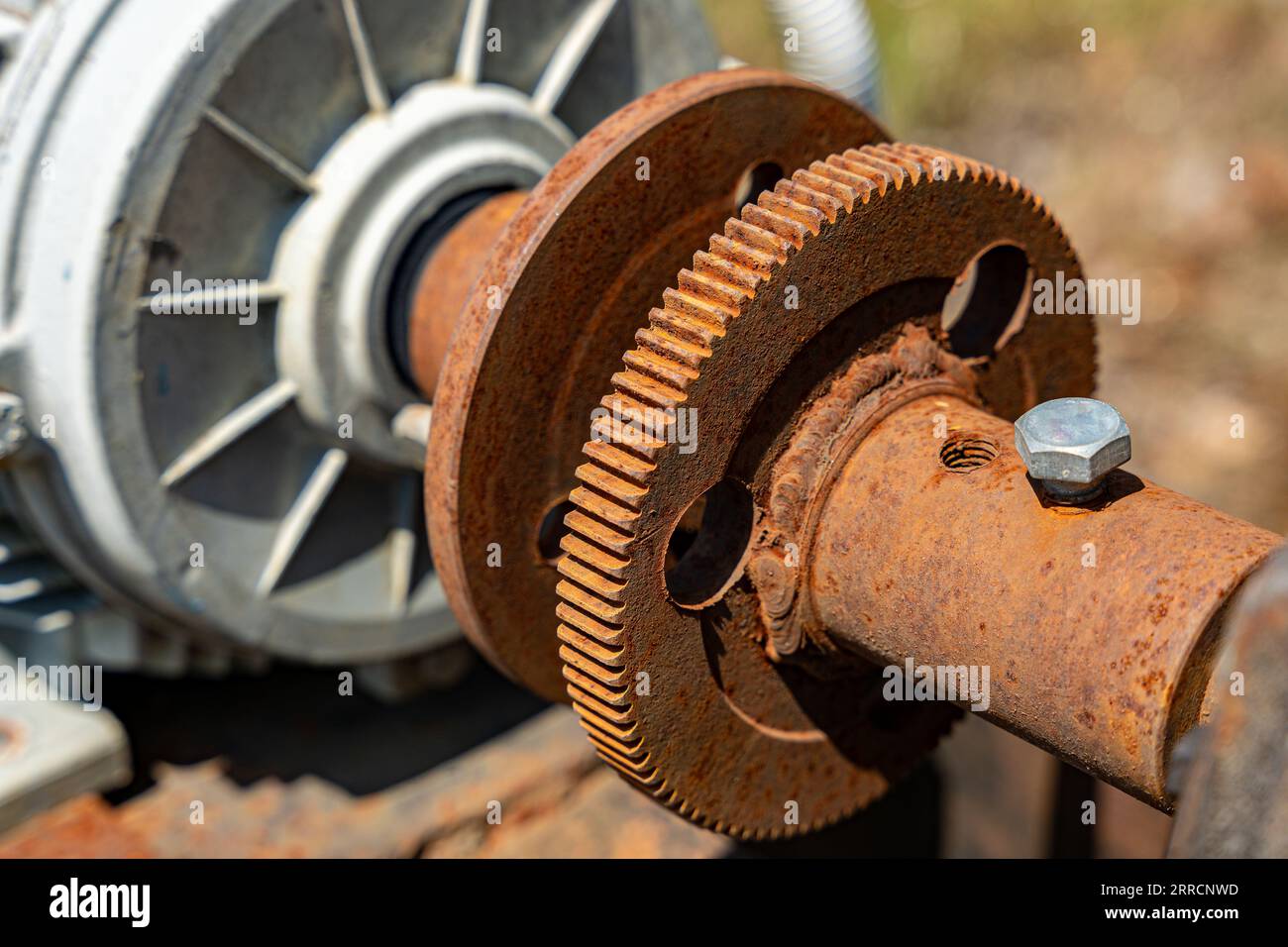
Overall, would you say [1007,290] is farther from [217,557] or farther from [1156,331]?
→ [1156,331]

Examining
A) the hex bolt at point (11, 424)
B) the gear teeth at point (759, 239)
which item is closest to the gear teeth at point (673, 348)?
the gear teeth at point (759, 239)

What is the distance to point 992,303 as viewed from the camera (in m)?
1.47

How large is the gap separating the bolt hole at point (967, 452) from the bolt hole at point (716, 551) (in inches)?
7.8

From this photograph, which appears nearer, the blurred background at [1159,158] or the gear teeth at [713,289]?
the gear teeth at [713,289]

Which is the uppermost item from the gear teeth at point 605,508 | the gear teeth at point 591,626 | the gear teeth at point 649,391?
the gear teeth at point 649,391

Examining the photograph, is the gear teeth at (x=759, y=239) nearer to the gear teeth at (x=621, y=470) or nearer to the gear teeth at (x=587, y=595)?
the gear teeth at (x=621, y=470)

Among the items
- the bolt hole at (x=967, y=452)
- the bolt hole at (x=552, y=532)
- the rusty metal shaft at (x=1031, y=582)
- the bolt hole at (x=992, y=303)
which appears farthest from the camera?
the bolt hole at (x=552, y=532)

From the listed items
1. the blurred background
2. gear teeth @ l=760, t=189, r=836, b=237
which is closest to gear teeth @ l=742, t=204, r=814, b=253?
gear teeth @ l=760, t=189, r=836, b=237

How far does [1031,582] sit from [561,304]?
570mm

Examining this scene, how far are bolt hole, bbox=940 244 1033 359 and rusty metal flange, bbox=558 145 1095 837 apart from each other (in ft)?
0.03

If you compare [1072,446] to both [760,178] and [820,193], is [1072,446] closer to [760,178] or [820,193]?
[820,193]

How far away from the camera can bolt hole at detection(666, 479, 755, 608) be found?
1.27m

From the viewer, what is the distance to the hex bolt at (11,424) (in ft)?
5.24
